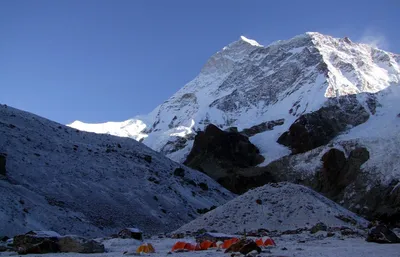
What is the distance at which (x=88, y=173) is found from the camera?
4422 cm

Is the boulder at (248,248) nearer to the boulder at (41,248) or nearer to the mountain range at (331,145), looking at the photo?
the boulder at (41,248)

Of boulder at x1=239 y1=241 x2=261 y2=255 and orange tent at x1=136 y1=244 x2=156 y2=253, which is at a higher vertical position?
boulder at x1=239 y1=241 x2=261 y2=255

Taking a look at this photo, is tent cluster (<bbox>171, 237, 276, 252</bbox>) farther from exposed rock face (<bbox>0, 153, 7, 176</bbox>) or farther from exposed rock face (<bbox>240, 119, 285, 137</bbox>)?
exposed rock face (<bbox>240, 119, 285, 137</bbox>)

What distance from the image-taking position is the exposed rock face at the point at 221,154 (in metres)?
129

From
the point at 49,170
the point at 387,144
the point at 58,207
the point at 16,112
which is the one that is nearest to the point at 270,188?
the point at 58,207

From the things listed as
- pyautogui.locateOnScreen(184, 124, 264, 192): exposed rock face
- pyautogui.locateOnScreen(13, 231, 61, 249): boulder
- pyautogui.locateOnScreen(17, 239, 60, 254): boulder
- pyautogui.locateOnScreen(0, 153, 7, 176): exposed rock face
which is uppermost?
pyautogui.locateOnScreen(184, 124, 264, 192): exposed rock face

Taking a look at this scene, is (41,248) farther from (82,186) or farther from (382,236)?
(82,186)

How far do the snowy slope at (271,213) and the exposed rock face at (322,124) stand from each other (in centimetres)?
10003

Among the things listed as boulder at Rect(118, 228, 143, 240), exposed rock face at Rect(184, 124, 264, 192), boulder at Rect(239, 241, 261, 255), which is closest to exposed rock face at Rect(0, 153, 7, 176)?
boulder at Rect(118, 228, 143, 240)

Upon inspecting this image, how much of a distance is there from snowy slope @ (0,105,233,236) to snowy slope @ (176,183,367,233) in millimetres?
7879

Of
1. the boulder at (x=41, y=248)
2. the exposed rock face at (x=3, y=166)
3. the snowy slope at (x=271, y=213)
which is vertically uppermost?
the exposed rock face at (x=3, y=166)

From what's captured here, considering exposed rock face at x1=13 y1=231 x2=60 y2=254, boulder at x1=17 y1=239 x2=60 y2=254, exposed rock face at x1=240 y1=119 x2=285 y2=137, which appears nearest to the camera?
boulder at x1=17 y1=239 x2=60 y2=254

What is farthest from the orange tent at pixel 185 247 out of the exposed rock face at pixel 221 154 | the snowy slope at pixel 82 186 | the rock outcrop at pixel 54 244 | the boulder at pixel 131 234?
the exposed rock face at pixel 221 154

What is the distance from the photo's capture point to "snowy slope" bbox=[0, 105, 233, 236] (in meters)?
31.9
